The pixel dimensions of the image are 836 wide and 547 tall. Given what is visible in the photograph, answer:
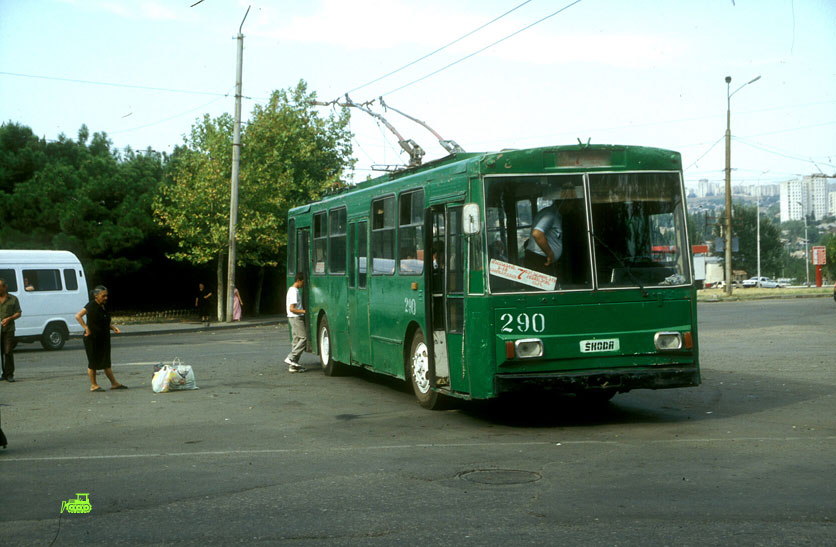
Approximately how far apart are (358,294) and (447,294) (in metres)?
3.69

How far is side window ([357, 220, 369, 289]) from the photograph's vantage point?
14766 millimetres

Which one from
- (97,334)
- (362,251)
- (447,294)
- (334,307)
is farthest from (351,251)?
(447,294)

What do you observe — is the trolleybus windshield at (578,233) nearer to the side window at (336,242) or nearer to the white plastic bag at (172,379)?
the side window at (336,242)

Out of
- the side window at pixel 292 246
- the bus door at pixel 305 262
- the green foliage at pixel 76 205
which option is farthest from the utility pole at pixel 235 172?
the bus door at pixel 305 262

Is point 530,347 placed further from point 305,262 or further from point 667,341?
point 305,262

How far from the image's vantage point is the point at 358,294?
1511cm

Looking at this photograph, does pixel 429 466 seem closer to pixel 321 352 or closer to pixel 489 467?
pixel 489 467

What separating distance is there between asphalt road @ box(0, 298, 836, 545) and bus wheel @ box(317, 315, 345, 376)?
0.97 m

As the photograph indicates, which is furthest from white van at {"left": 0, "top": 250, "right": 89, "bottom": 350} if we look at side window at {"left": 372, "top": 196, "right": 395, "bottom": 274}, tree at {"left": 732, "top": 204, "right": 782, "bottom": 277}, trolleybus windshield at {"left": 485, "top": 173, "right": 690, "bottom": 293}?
tree at {"left": 732, "top": 204, "right": 782, "bottom": 277}

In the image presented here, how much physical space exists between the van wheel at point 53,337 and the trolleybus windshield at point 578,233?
→ 18602 mm

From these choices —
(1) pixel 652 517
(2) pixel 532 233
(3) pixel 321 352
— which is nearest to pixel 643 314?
(2) pixel 532 233

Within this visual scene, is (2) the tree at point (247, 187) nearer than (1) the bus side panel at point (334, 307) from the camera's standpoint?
No

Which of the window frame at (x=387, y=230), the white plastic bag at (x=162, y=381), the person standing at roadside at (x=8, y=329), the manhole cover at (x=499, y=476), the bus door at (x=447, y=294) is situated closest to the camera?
the manhole cover at (x=499, y=476)

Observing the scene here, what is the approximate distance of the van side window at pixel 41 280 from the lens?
86.0ft
